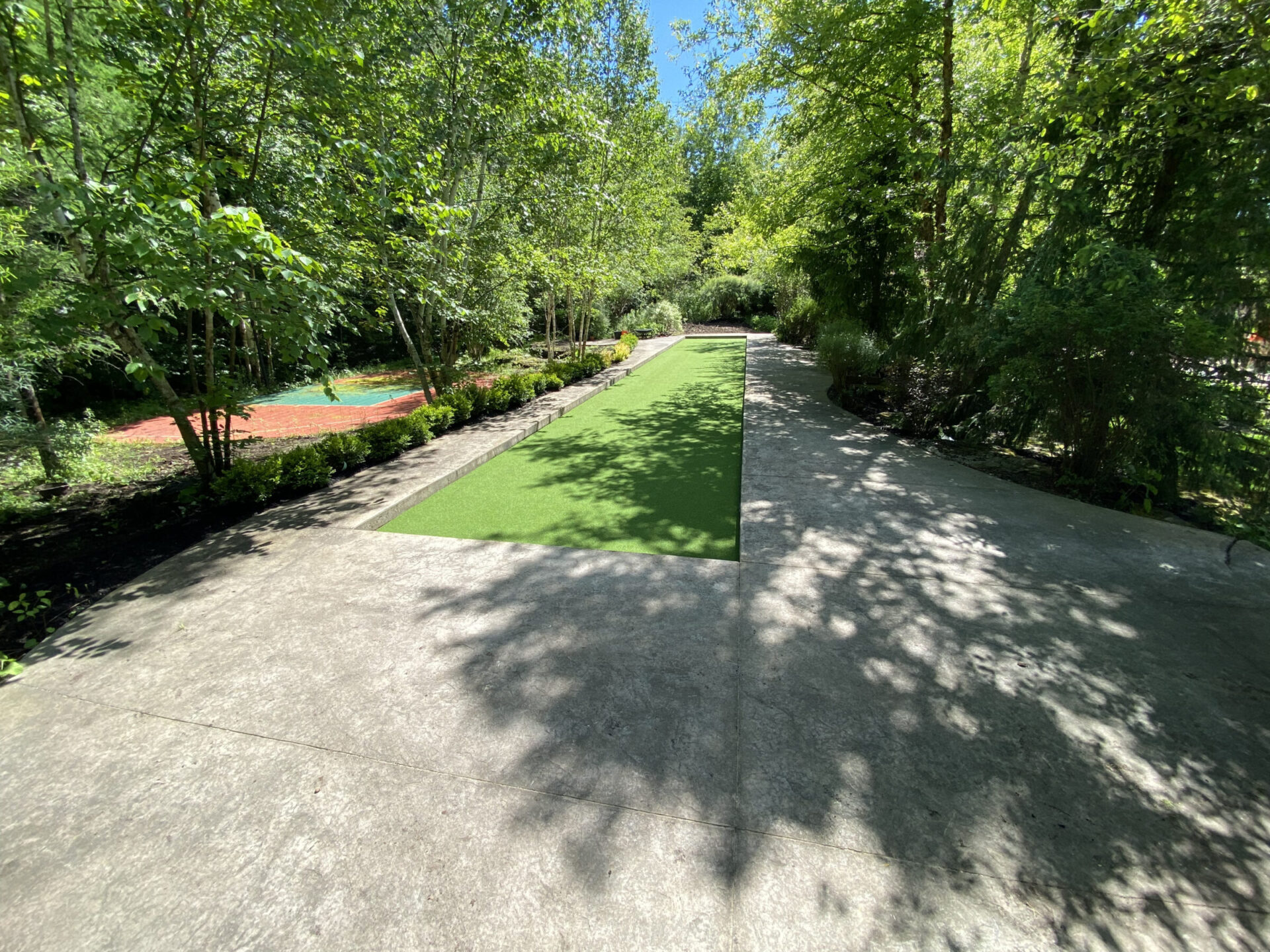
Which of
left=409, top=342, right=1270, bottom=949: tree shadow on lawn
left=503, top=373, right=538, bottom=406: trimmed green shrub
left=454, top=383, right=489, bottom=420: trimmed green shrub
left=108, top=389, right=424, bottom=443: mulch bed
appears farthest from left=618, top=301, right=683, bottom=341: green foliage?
left=409, top=342, right=1270, bottom=949: tree shadow on lawn

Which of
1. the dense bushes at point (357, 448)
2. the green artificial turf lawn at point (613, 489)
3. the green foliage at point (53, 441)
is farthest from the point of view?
the dense bushes at point (357, 448)

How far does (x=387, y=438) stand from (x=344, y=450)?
0.58m

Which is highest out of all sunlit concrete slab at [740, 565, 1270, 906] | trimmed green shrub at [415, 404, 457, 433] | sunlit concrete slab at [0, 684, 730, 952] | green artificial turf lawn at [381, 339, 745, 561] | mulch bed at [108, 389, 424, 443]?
trimmed green shrub at [415, 404, 457, 433]

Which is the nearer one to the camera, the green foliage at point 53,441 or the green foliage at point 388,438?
the green foliage at point 53,441

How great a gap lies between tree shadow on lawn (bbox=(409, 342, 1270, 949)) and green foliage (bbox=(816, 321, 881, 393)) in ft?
21.3

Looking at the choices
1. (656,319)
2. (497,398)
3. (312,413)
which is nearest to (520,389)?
(497,398)

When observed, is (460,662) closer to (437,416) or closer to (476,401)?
(437,416)

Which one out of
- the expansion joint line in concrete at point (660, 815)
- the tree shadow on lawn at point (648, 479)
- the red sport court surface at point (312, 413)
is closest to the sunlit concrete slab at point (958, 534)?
the tree shadow on lawn at point (648, 479)

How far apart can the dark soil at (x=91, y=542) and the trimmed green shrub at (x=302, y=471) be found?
49cm

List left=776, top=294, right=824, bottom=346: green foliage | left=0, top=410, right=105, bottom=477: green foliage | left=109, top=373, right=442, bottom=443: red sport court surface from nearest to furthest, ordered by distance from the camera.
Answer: left=0, top=410, right=105, bottom=477: green foliage < left=109, top=373, right=442, bottom=443: red sport court surface < left=776, top=294, right=824, bottom=346: green foliage

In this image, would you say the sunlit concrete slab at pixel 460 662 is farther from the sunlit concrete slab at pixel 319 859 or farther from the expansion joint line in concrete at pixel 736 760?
the sunlit concrete slab at pixel 319 859

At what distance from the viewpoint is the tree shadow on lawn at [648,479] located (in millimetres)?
4047

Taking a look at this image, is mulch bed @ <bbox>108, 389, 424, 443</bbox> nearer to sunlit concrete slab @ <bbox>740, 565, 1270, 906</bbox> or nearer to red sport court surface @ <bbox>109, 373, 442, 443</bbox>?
red sport court surface @ <bbox>109, 373, 442, 443</bbox>

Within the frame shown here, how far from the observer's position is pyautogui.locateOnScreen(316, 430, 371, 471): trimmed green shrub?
5.32 meters
